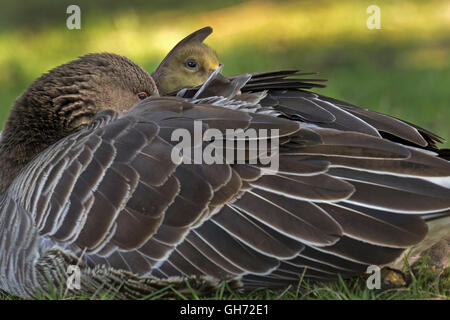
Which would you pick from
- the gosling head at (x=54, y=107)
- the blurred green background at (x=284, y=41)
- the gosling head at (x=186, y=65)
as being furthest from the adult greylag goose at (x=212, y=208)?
the blurred green background at (x=284, y=41)

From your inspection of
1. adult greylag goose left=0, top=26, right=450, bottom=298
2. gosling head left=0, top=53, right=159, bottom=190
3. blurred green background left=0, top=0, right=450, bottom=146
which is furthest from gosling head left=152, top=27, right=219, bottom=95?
blurred green background left=0, top=0, right=450, bottom=146

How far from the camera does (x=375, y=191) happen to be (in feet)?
10.0

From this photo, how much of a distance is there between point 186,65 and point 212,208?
6.28 ft

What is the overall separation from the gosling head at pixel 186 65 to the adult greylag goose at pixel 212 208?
1.38 meters

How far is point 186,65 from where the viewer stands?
475cm

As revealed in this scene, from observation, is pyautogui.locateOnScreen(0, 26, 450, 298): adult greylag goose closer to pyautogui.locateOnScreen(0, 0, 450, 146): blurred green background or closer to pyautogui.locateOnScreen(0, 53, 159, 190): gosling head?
pyautogui.locateOnScreen(0, 53, 159, 190): gosling head

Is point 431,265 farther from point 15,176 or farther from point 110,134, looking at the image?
point 15,176

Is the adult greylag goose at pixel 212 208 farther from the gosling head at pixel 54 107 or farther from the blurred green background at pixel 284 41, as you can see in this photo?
the blurred green background at pixel 284 41

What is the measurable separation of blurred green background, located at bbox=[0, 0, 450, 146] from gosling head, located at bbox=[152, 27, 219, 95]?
2285 mm

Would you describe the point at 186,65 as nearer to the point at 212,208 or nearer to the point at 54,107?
the point at 54,107

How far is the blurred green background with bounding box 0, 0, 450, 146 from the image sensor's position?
291 inches

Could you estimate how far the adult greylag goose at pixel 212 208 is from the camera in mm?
3008

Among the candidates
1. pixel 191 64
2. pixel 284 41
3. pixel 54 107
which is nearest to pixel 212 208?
pixel 54 107

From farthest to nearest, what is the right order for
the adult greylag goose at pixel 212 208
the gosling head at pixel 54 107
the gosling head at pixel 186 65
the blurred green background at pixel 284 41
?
the blurred green background at pixel 284 41 < the gosling head at pixel 186 65 < the gosling head at pixel 54 107 < the adult greylag goose at pixel 212 208
